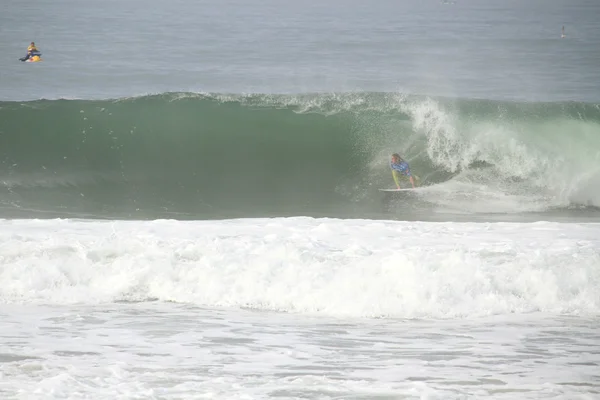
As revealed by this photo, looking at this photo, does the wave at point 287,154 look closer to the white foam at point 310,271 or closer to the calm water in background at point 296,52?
the white foam at point 310,271

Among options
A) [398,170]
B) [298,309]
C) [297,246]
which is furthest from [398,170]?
[298,309]

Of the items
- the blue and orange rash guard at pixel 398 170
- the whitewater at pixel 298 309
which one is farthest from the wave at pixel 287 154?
the whitewater at pixel 298 309

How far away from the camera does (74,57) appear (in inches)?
1555

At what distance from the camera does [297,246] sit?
9.30 metres

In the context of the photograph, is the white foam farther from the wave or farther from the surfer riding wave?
the surfer riding wave

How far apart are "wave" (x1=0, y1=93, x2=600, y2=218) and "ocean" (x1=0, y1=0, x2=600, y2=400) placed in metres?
0.05

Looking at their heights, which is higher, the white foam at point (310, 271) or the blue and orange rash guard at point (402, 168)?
the blue and orange rash guard at point (402, 168)

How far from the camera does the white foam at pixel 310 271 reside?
26.8ft

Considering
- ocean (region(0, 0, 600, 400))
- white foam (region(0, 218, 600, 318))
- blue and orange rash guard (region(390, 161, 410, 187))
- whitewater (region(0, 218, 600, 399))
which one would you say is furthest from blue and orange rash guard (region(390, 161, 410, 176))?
white foam (region(0, 218, 600, 318))

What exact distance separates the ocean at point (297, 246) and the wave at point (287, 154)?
5cm

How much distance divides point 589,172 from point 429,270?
764 centimetres

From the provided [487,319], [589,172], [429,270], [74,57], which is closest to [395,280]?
[429,270]

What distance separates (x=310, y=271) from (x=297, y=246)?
0.68 metres

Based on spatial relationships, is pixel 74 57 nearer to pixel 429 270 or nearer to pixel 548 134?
pixel 548 134
